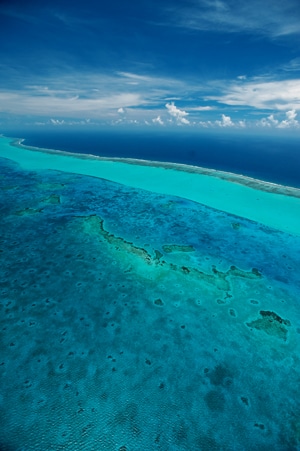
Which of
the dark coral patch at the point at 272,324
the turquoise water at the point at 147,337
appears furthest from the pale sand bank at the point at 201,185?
the dark coral patch at the point at 272,324

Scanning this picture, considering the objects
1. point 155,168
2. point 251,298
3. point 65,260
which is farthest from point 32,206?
point 155,168

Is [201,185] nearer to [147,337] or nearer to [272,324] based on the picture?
[272,324]

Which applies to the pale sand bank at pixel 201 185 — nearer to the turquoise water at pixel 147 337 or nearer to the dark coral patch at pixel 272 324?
the turquoise water at pixel 147 337

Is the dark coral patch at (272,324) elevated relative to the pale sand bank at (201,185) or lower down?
lower down

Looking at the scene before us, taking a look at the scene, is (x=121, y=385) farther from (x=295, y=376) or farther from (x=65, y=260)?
(x=65, y=260)

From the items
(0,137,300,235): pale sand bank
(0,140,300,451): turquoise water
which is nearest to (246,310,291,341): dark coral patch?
(0,140,300,451): turquoise water

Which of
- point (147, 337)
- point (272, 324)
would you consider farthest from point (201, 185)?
point (147, 337)

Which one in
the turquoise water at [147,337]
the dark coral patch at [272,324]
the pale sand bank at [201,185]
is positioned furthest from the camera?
the pale sand bank at [201,185]
